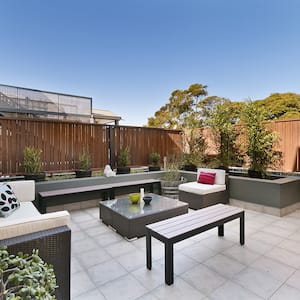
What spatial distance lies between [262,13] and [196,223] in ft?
19.9

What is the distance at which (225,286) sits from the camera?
1892 mm

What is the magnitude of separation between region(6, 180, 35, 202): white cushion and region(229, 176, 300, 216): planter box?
4131 mm

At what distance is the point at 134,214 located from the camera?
9.89 feet

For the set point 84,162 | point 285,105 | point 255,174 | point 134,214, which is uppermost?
point 285,105

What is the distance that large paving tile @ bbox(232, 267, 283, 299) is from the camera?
182 centimetres

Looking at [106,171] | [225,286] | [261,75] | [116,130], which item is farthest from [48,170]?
[261,75]

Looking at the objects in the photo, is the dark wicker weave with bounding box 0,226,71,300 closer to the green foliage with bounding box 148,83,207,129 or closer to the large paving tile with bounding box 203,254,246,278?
the large paving tile with bounding box 203,254,246,278

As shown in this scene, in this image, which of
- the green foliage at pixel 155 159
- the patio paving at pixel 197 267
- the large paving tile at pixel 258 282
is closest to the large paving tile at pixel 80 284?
the patio paving at pixel 197 267

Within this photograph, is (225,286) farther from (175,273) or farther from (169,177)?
(169,177)

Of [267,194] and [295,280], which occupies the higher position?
[267,194]

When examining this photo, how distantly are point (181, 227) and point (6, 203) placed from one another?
2.24 meters

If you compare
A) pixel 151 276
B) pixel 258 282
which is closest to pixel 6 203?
pixel 151 276

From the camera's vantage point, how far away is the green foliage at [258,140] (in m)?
4.46

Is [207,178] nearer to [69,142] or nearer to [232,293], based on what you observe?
[232,293]
